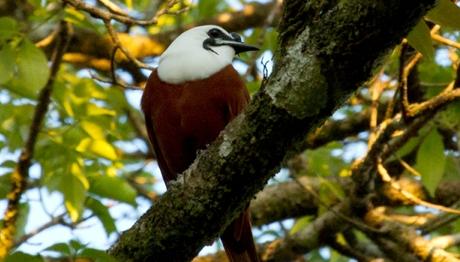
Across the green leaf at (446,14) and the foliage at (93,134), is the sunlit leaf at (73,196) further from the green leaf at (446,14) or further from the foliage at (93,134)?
the green leaf at (446,14)

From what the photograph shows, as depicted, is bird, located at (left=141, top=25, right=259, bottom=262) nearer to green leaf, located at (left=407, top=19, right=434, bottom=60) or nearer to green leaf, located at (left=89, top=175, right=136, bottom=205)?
green leaf, located at (left=89, top=175, right=136, bottom=205)

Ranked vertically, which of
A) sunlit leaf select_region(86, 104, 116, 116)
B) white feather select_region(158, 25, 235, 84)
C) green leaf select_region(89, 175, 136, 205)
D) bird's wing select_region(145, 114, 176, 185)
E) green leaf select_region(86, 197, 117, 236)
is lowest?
green leaf select_region(86, 197, 117, 236)

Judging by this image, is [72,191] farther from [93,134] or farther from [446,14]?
[446,14]

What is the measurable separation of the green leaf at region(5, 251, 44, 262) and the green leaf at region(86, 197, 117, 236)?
1843 millimetres

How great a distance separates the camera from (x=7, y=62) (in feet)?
12.8

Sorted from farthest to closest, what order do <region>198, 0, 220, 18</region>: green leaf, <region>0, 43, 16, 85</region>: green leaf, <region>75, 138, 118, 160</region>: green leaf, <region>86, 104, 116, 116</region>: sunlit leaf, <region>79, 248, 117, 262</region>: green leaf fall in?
A: <region>198, 0, 220, 18</region>: green leaf → <region>86, 104, 116, 116</region>: sunlit leaf → <region>75, 138, 118, 160</region>: green leaf → <region>0, 43, 16, 85</region>: green leaf → <region>79, 248, 117, 262</region>: green leaf

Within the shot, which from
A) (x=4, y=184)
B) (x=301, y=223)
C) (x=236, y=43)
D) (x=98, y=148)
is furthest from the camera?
(x=301, y=223)

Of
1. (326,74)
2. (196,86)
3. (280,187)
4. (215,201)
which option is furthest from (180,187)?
(280,187)

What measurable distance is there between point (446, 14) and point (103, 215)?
7.96ft

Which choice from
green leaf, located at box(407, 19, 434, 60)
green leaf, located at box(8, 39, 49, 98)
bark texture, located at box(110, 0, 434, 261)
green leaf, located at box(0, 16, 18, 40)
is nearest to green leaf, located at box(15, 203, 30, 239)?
green leaf, located at box(8, 39, 49, 98)

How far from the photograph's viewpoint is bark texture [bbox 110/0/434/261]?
225 centimetres

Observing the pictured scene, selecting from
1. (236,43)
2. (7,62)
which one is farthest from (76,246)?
(236,43)

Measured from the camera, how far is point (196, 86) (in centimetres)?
379

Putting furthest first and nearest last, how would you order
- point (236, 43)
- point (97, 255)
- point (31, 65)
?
point (236, 43) → point (31, 65) → point (97, 255)
